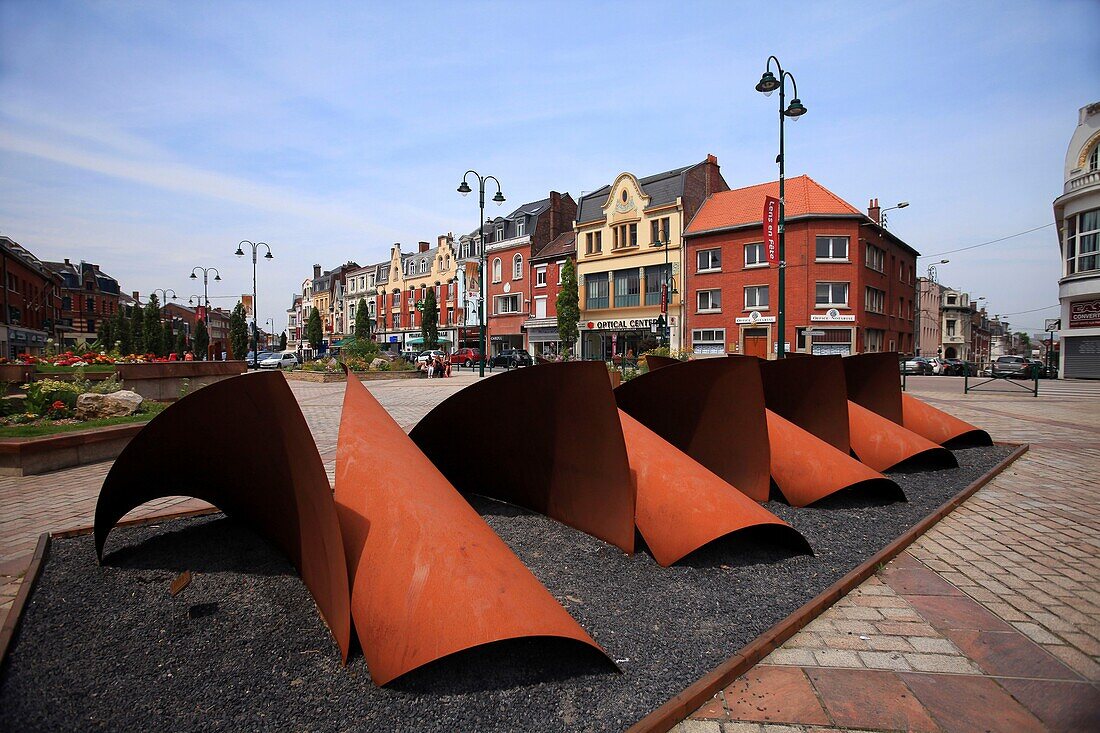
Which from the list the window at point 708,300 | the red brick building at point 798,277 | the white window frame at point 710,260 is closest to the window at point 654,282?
the red brick building at point 798,277

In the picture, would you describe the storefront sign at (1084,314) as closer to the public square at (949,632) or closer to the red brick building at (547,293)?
the red brick building at (547,293)

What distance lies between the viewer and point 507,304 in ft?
173

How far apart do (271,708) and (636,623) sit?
6.50ft

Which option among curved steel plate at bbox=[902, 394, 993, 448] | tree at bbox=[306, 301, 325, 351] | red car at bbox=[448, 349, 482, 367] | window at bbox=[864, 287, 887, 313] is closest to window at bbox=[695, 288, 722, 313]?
window at bbox=[864, 287, 887, 313]

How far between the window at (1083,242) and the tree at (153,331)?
6420 centimetres

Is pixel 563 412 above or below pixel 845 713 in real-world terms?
above

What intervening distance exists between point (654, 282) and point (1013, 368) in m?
24.8

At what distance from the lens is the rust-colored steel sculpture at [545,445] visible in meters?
4.49

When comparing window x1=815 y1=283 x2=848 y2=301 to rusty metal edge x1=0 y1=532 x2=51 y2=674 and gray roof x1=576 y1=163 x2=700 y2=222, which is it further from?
rusty metal edge x1=0 y1=532 x2=51 y2=674

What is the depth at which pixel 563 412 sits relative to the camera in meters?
4.79

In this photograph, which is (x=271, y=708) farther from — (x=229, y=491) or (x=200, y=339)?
(x=200, y=339)

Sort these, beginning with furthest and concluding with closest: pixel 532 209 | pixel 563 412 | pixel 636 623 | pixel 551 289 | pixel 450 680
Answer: pixel 532 209, pixel 551 289, pixel 563 412, pixel 636 623, pixel 450 680

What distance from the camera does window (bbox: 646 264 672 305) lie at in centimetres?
4088

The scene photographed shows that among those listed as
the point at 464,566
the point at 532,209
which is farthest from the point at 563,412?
the point at 532,209
